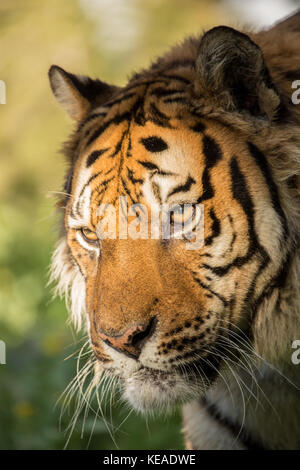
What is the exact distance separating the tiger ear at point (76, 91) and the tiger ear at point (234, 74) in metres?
0.54

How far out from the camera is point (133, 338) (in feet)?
5.40

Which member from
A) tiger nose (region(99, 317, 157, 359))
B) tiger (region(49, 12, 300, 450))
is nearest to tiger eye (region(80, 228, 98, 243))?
tiger (region(49, 12, 300, 450))

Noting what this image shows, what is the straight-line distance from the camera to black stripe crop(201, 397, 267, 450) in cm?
225

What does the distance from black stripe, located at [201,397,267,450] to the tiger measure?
0.39m

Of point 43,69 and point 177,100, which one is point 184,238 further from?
point 43,69

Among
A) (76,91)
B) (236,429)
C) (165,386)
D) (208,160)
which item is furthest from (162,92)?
(236,429)

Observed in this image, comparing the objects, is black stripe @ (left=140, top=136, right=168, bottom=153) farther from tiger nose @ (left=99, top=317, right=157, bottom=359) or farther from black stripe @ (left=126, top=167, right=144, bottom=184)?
tiger nose @ (left=99, top=317, right=157, bottom=359)

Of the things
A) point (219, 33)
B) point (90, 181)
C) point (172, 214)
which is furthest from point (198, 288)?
point (219, 33)

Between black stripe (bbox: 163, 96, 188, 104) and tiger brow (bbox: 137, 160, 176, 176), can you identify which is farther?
black stripe (bbox: 163, 96, 188, 104)

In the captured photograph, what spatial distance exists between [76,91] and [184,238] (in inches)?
31.4

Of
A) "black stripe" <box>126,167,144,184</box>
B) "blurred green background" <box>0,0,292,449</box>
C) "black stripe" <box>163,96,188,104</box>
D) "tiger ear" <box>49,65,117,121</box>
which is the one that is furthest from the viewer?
"blurred green background" <box>0,0,292,449</box>
